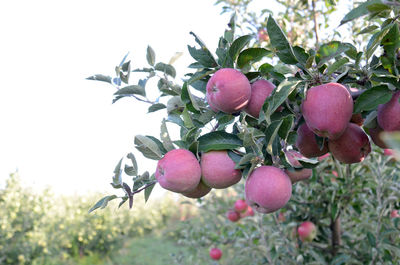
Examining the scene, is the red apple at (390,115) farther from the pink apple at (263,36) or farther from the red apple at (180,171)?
the pink apple at (263,36)

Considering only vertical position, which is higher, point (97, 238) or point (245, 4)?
point (245, 4)

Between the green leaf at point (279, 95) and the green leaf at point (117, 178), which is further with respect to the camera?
the green leaf at point (117, 178)

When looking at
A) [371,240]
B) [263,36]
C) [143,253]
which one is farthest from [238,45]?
[143,253]

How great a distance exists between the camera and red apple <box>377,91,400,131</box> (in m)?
0.67

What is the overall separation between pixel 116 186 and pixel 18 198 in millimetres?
4858

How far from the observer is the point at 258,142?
80 cm

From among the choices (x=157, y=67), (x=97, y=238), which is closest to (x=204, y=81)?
(x=157, y=67)

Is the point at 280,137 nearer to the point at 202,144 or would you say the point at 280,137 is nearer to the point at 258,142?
the point at 258,142

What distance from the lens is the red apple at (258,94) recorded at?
761 mm

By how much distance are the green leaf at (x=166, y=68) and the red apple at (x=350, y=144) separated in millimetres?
520

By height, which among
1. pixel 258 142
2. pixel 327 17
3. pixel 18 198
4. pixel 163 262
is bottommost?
pixel 163 262

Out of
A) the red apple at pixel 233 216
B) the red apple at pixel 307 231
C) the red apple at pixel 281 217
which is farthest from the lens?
the red apple at pixel 233 216

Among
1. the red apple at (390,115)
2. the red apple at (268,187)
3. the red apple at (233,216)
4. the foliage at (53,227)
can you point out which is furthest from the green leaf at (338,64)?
the foliage at (53,227)

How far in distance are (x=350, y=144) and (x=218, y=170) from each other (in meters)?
0.30
